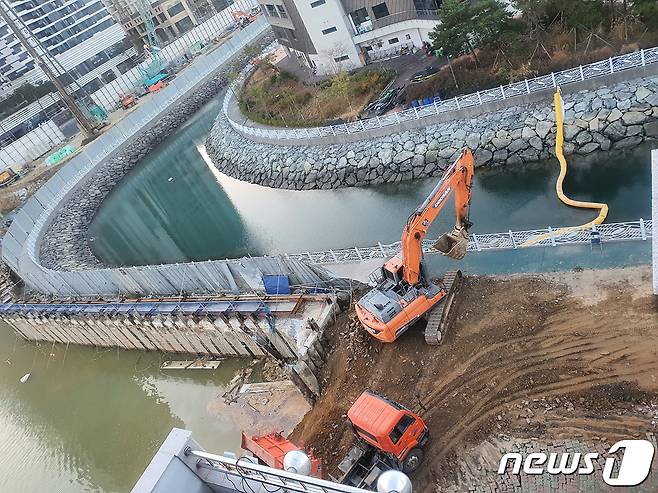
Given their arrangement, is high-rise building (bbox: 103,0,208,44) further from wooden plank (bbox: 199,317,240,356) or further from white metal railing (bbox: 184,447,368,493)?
white metal railing (bbox: 184,447,368,493)

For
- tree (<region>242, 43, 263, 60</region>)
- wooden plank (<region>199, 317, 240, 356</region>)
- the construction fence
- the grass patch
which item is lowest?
wooden plank (<region>199, 317, 240, 356</region>)

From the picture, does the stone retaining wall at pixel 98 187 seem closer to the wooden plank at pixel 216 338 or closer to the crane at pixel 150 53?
the crane at pixel 150 53

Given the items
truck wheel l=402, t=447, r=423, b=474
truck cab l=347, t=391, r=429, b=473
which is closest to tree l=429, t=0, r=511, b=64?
truck cab l=347, t=391, r=429, b=473

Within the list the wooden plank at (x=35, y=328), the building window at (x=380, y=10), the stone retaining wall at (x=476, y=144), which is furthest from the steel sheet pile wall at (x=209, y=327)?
the building window at (x=380, y=10)

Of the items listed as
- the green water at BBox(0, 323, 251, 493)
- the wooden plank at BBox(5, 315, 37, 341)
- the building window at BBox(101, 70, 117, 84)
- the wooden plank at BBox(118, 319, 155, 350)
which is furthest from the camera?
the building window at BBox(101, 70, 117, 84)

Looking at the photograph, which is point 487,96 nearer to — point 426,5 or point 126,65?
point 426,5
